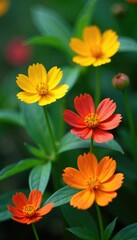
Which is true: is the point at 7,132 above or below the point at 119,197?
above

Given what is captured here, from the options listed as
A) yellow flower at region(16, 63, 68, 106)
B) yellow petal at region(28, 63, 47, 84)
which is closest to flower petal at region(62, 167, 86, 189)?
yellow flower at region(16, 63, 68, 106)

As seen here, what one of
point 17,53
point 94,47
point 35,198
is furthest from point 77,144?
point 17,53

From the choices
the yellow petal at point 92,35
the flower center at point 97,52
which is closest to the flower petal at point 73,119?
the flower center at point 97,52

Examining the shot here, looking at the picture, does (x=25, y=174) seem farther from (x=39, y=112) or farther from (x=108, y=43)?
(x=108, y=43)

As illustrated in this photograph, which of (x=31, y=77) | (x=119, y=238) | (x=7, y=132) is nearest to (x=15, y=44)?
(x=7, y=132)

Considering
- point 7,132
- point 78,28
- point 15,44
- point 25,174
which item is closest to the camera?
point 78,28

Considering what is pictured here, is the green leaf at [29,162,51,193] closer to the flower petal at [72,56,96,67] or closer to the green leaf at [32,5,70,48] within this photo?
the flower petal at [72,56,96,67]
